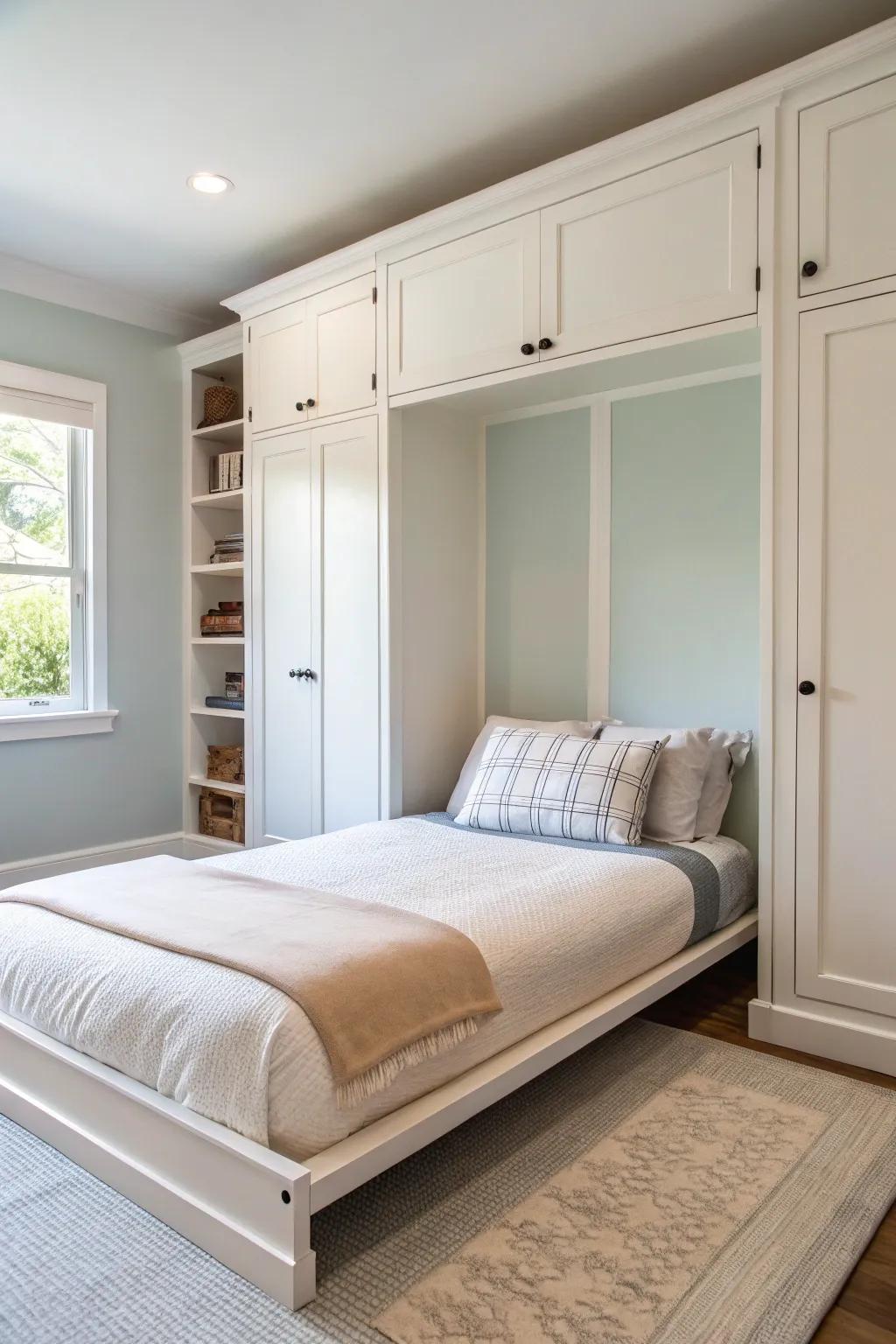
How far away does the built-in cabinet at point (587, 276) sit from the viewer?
2480 millimetres

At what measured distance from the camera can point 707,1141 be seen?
196cm

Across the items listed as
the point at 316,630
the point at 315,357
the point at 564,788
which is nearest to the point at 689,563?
the point at 564,788

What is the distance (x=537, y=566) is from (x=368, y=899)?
5.80 ft

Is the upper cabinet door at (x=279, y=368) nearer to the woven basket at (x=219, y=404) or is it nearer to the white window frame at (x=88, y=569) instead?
the woven basket at (x=219, y=404)

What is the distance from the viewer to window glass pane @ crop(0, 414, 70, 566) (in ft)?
12.4

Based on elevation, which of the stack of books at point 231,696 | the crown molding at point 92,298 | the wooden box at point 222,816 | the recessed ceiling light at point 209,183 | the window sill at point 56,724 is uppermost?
the recessed ceiling light at point 209,183

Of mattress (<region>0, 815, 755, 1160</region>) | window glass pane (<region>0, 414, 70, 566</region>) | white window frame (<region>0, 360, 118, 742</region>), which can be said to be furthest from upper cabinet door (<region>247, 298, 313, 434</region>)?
mattress (<region>0, 815, 755, 1160</region>)

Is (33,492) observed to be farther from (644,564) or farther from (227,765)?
(644,564)

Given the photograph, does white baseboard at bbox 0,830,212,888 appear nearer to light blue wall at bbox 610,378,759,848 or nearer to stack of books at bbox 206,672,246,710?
stack of books at bbox 206,672,246,710

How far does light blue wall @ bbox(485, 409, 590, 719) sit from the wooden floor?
1.06 metres

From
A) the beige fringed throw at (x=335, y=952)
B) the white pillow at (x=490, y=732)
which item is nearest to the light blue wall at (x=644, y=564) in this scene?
the white pillow at (x=490, y=732)

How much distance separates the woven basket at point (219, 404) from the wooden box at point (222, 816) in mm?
1754

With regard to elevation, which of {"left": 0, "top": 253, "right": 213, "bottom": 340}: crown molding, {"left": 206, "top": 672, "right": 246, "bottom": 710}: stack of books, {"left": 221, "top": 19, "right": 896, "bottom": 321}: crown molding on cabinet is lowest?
{"left": 206, "top": 672, "right": 246, "bottom": 710}: stack of books

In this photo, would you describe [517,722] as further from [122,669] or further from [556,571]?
[122,669]
